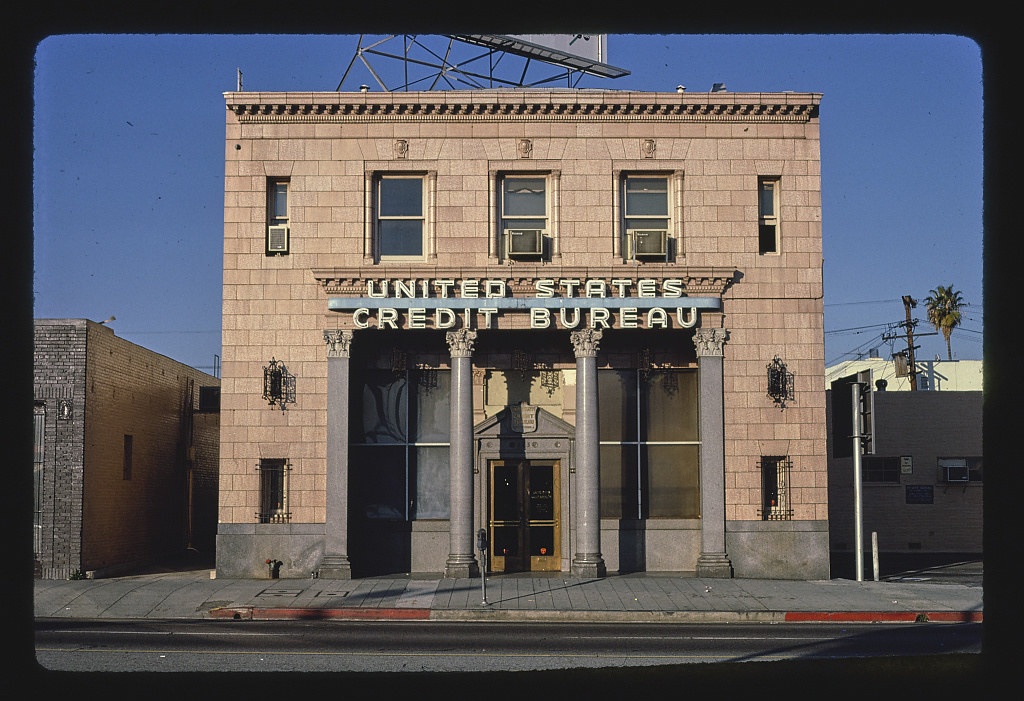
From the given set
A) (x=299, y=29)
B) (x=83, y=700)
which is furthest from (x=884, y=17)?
(x=83, y=700)

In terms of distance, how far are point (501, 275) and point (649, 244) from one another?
12.4 feet

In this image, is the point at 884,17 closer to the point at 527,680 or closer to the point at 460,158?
the point at 527,680

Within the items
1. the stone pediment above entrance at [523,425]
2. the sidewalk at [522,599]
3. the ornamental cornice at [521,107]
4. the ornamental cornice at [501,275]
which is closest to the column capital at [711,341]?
the ornamental cornice at [501,275]

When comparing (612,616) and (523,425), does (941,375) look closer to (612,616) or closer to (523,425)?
(523,425)

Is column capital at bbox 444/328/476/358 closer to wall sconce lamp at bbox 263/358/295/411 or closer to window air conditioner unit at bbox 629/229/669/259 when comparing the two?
wall sconce lamp at bbox 263/358/295/411

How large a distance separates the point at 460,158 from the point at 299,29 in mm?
25141

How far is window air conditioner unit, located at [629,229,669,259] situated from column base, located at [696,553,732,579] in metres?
7.61

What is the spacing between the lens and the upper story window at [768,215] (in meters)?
28.3

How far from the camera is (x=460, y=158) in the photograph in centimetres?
2789

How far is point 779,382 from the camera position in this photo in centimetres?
2766

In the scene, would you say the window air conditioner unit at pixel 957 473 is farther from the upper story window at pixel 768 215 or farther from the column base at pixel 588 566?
the column base at pixel 588 566

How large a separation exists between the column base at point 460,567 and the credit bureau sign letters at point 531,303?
227 inches

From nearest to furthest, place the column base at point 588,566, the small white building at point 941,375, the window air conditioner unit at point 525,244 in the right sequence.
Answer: the column base at point 588,566, the window air conditioner unit at point 525,244, the small white building at point 941,375

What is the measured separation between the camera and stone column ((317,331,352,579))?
26891 mm
